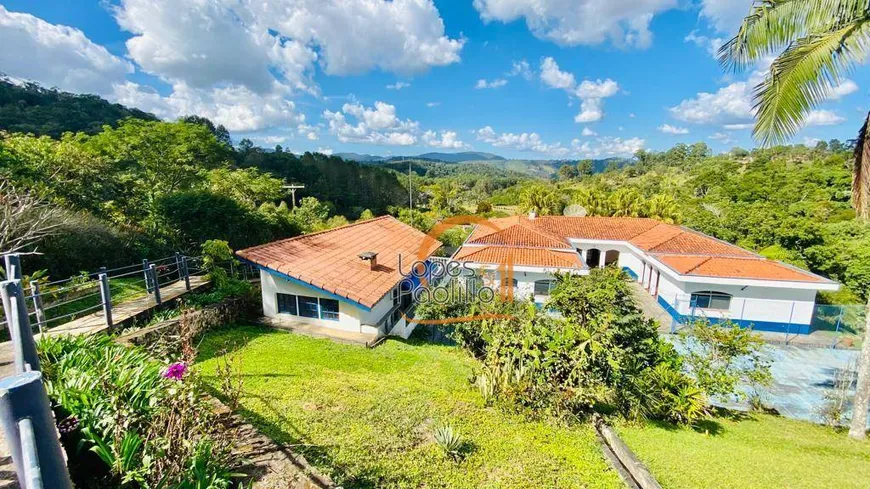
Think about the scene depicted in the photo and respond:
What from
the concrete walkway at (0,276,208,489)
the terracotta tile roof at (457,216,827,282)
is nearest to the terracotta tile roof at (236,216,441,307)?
the concrete walkway at (0,276,208,489)

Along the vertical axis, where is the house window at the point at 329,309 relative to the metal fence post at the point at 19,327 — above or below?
below

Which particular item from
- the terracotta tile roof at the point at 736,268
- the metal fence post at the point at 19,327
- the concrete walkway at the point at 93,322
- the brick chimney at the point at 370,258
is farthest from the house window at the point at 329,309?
the terracotta tile roof at the point at 736,268

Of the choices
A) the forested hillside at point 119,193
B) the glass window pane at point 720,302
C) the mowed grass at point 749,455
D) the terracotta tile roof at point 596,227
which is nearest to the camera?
the mowed grass at point 749,455

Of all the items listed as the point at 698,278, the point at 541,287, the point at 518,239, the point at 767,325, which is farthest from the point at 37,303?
the point at 767,325

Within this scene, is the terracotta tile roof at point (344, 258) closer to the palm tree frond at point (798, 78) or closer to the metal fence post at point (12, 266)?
the metal fence post at point (12, 266)

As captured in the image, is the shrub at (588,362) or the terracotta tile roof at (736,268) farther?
the terracotta tile roof at (736,268)

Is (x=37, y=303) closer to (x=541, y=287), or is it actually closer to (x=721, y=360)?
(x=721, y=360)

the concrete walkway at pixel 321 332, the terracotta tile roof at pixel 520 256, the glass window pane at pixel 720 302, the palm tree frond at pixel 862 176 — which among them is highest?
the palm tree frond at pixel 862 176
